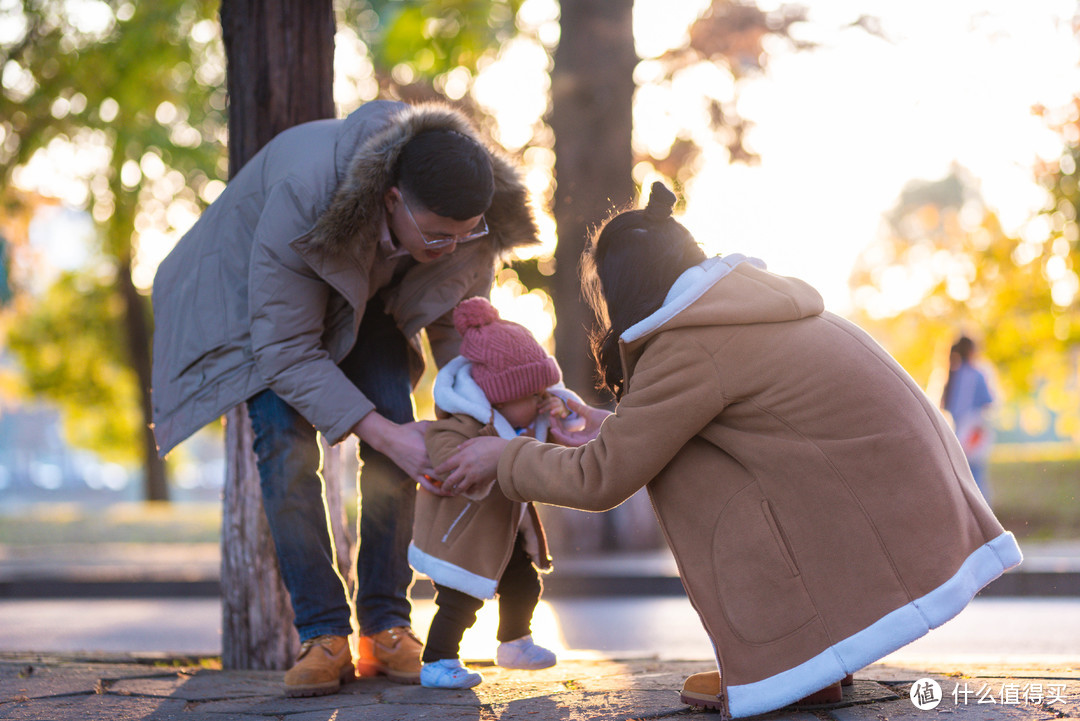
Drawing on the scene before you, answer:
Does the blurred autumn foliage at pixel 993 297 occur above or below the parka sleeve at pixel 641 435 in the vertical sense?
above

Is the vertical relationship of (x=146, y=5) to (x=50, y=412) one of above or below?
below

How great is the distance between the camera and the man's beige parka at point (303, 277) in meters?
3.15

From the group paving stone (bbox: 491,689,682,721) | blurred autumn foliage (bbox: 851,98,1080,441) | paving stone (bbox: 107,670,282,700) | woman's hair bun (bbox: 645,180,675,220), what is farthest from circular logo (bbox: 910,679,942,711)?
blurred autumn foliage (bbox: 851,98,1080,441)

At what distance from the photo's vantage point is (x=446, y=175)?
305cm

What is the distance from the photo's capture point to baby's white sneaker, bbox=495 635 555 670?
338 cm

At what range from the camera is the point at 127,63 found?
38.3ft

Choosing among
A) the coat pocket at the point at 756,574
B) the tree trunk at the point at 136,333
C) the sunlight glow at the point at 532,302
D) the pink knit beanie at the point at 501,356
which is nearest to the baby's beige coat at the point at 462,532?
the pink knit beanie at the point at 501,356

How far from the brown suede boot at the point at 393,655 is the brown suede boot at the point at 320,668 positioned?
15 centimetres

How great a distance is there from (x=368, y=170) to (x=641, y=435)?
3.83ft

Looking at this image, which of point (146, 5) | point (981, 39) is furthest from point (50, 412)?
point (981, 39)

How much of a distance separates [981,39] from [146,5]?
9.17m

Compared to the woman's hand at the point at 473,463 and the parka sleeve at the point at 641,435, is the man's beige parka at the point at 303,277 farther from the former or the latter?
the parka sleeve at the point at 641,435

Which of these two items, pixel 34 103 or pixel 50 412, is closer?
pixel 34 103

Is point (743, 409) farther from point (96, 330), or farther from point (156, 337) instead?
point (96, 330)
